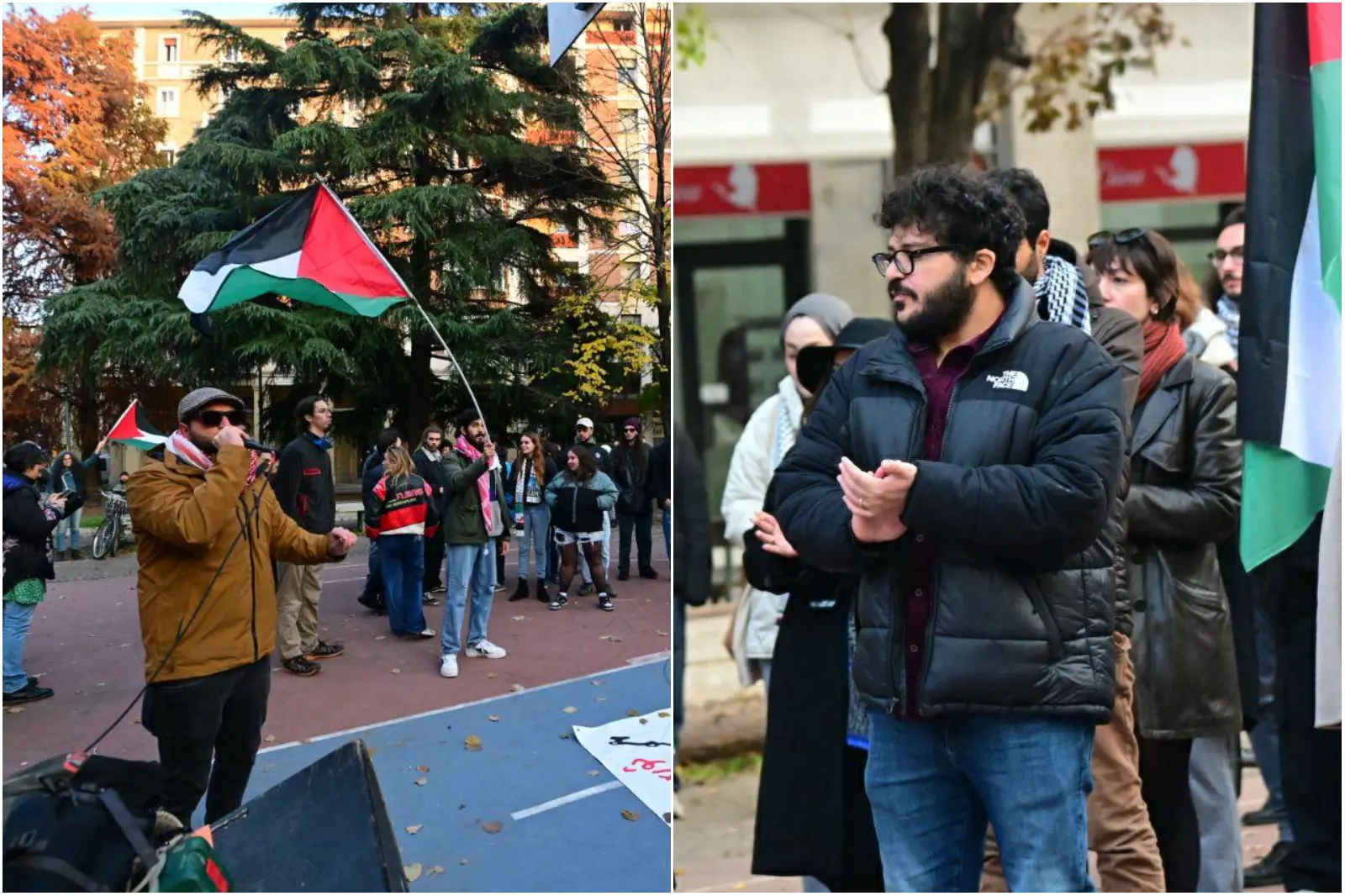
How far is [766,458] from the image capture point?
329 cm

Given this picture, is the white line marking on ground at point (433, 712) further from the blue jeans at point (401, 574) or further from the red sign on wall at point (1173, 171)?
the red sign on wall at point (1173, 171)

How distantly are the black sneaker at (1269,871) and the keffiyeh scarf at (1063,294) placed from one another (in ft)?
6.11

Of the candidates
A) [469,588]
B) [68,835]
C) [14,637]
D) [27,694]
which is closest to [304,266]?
[469,588]

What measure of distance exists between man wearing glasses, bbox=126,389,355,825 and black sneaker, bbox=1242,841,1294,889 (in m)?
2.92

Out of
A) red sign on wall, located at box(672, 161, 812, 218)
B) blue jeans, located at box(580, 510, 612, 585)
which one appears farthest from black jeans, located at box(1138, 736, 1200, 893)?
red sign on wall, located at box(672, 161, 812, 218)

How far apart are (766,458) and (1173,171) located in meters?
4.53

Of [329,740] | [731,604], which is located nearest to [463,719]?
[329,740]

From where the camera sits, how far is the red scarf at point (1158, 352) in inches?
107

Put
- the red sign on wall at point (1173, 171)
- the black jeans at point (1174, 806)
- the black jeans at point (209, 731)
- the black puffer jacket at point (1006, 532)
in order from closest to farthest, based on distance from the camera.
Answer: the black puffer jacket at point (1006, 532)
the black jeans at point (1174, 806)
the black jeans at point (209, 731)
the red sign on wall at point (1173, 171)

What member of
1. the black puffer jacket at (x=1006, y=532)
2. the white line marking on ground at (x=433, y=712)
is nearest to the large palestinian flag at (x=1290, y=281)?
the black puffer jacket at (x=1006, y=532)

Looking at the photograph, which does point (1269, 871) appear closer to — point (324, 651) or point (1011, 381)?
point (1011, 381)

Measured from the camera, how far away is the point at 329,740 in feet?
10.7

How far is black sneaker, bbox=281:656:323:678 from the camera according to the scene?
3277 millimetres

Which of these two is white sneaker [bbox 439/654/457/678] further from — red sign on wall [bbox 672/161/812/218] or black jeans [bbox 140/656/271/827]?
red sign on wall [bbox 672/161/812/218]
